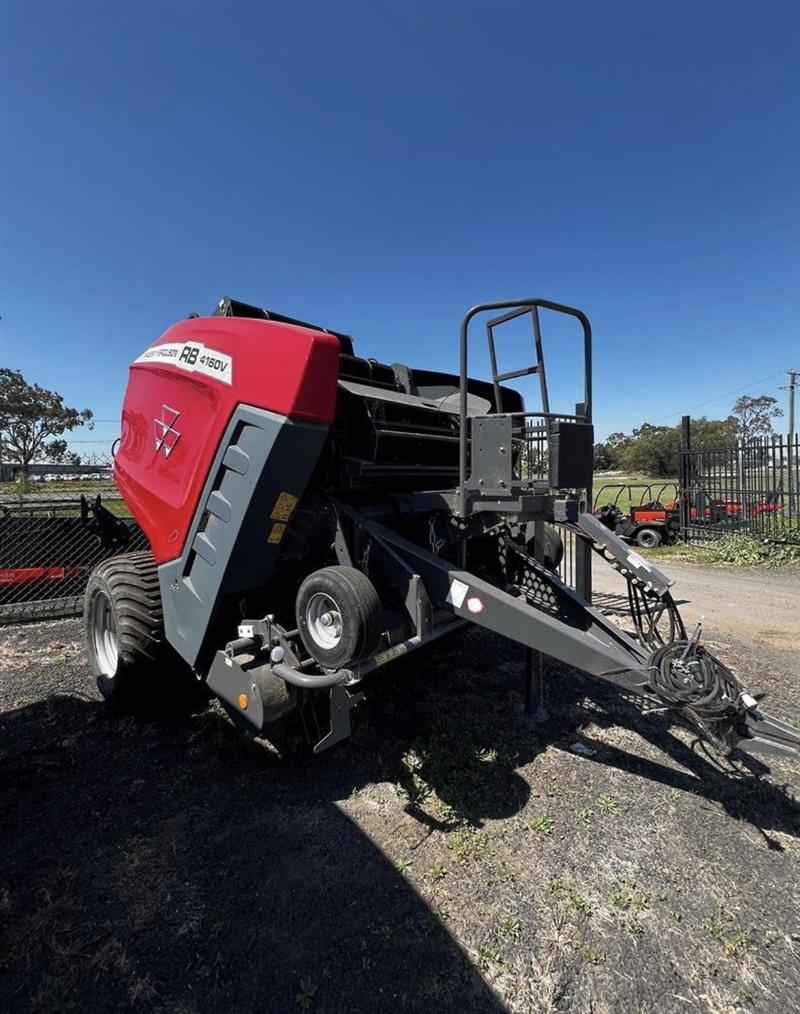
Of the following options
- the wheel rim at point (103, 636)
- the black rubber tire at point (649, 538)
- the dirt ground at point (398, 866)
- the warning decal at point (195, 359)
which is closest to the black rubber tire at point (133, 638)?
the wheel rim at point (103, 636)

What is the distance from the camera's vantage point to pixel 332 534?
9.98ft

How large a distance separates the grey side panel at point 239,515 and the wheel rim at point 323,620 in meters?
0.44

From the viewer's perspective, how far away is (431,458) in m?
3.56

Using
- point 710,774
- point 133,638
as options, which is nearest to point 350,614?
point 133,638

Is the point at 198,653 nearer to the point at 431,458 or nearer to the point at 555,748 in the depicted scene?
the point at 431,458

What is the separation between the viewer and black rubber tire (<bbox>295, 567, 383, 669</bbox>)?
2434 mm

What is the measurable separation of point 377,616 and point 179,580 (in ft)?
4.37

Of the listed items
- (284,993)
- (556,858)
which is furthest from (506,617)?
(284,993)

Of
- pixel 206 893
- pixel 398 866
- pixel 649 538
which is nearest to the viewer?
pixel 206 893

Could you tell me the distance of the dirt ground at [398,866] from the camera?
1878mm

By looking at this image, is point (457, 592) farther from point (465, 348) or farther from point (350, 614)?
point (465, 348)

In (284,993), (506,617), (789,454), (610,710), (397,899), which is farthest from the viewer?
(789,454)

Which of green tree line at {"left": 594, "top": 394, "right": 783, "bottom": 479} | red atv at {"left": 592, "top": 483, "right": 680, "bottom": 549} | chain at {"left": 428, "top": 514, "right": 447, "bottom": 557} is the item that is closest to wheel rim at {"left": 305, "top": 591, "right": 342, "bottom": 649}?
chain at {"left": 428, "top": 514, "right": 447, "bottom": 557}

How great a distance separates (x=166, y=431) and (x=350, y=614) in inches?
70.3
